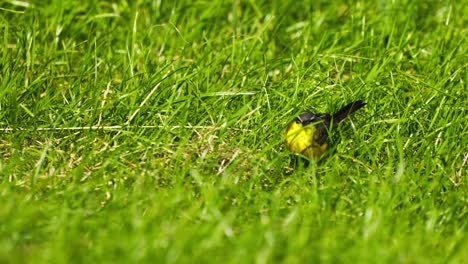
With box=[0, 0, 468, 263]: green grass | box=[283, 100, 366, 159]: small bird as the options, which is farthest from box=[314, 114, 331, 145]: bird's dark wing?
box=[0, 0, 468, 263]: green grass

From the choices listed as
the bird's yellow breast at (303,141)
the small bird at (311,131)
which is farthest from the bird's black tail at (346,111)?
the bird's yellow breast at (303,141)

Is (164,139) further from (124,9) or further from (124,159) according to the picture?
(124,9)

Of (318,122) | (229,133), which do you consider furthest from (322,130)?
(229,133)

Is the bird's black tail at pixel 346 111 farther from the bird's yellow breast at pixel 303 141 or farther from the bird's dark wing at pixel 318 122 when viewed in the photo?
the bird's yellow breast at pixel 303 141

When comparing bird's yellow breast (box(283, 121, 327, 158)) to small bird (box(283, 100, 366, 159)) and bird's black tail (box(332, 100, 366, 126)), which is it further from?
bird's black tail (box(332, 100, 366, 126))

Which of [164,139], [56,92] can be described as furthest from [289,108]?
[56,92]

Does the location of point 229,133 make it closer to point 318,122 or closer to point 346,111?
point 318,122
